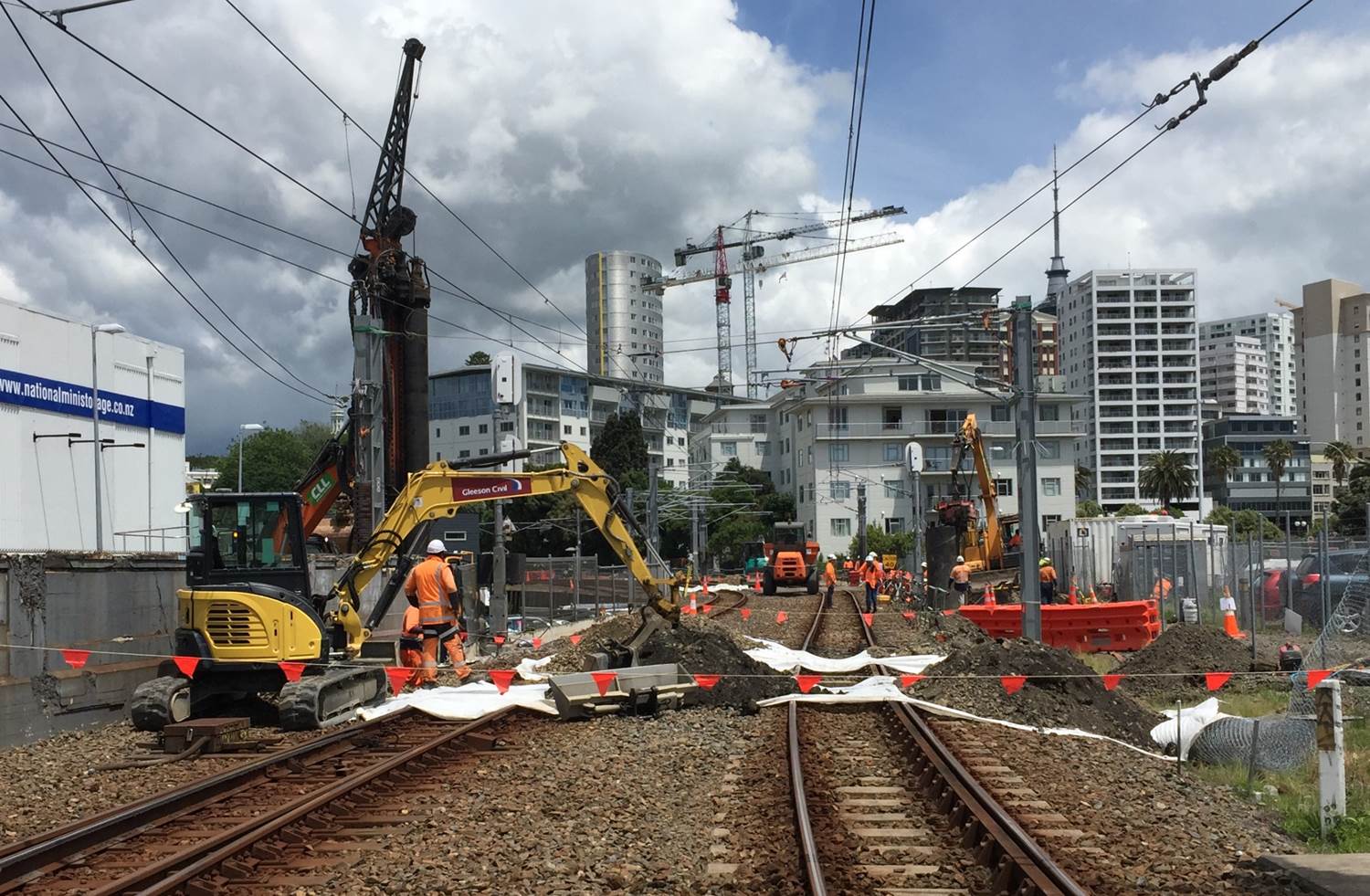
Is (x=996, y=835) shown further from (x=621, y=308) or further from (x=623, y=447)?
(x=621, y=308)

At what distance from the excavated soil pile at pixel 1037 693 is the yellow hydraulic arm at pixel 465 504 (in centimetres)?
471

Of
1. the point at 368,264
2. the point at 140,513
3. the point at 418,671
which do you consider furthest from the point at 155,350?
the point at 418,671

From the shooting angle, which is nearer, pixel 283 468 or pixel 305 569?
pixel 305 569

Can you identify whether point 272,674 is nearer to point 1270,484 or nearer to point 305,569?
point 305,569

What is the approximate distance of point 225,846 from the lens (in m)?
8.30

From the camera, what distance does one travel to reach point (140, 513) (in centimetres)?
4600

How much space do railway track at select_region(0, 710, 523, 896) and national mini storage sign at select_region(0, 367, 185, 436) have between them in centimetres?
3205

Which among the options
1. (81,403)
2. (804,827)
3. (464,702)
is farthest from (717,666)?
(81,403)

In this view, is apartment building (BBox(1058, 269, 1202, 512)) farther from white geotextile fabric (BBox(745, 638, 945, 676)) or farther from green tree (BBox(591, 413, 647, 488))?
white geotextile fabric (BBox(745, 638, 945, 676))

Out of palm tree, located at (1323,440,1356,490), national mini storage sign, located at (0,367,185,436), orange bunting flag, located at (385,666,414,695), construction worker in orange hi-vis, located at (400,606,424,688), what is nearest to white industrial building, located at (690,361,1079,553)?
palm tree, located at (1323,440,1356,490)

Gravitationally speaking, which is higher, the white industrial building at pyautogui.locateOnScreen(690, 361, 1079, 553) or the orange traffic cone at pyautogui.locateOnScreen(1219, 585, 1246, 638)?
the white industrial building at pyautogui.locateOnScreen(690, 361, 1079, 553)

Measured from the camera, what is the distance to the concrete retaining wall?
46.6 ft

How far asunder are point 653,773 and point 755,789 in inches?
48.6

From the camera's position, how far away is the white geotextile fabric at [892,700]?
1326cm
